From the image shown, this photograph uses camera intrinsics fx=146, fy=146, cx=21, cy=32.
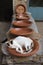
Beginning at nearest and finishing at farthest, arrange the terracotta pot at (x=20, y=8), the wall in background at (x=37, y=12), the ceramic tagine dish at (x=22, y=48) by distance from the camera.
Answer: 1. the ceramic tagine dish at (x=22, y=48)
2. the terracotta pot at (x=20, y=8)
3. the wall in background at (x=37, y=12)

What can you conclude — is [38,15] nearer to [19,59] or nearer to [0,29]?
[0,29]

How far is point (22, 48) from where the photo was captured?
1.29m

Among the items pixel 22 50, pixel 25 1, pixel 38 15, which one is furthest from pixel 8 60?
pixel 38 15

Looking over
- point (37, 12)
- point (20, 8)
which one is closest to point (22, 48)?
point (20, 8)

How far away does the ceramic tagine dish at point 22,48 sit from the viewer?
125 centimetres

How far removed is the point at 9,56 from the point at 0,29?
2.23 m

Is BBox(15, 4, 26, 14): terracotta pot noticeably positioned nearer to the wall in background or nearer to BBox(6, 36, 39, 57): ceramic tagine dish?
the wall in background

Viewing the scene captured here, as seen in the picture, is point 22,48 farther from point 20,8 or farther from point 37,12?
point 37,12

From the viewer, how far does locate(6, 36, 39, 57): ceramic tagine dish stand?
1247 mm

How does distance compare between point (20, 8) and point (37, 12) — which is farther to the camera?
point (37, 12)

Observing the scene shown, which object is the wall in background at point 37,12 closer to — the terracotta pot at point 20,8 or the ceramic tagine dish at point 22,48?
the terracotta pot at point 20,8

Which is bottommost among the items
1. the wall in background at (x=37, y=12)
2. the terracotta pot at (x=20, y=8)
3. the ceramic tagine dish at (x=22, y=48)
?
the wall in background at (x=37, y=12)

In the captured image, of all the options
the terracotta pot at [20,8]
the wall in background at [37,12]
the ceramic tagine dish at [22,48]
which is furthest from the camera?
the wall in background at [37,12]

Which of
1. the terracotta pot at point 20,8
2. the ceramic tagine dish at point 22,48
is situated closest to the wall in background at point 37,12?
the terracotta pot at point 20,8
